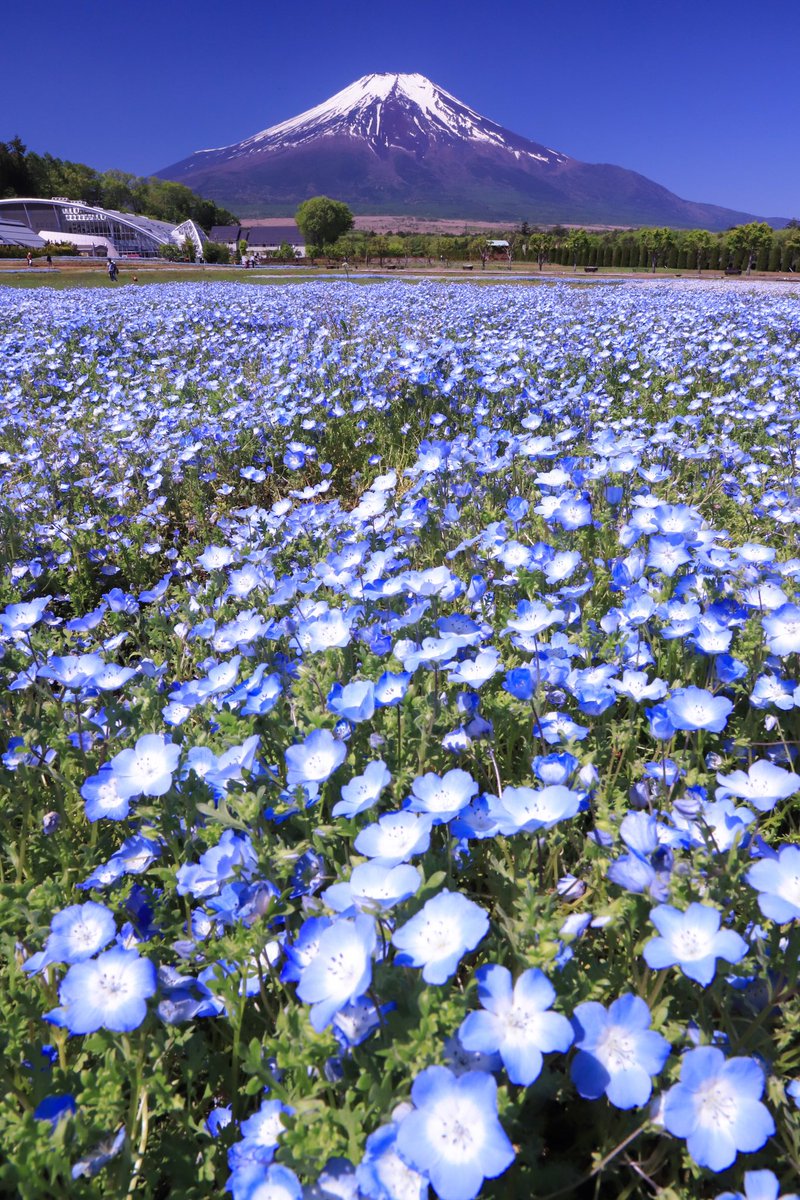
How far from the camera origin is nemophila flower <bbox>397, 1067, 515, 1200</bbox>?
0.81 metres

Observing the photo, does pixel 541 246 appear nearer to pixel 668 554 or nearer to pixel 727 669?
pixel 668 554

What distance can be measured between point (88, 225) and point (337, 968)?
289 ft

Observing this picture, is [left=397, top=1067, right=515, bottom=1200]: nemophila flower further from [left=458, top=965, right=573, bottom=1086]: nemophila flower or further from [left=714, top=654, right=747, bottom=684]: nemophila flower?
[left=714, top=654, right=747, bottom=684]: nemophila flower

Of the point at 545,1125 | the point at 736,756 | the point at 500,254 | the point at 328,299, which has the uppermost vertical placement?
the point at 500,254

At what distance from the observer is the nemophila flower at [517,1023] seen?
0.88 metres

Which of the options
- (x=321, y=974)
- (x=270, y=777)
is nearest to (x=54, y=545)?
(x=270, y=777)

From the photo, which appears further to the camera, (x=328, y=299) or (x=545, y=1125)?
(x=328, y=299)

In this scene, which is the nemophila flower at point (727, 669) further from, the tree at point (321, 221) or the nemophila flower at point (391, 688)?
the tree at point (321, 221)

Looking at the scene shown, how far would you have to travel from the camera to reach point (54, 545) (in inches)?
148

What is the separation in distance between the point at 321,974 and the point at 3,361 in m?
8.26

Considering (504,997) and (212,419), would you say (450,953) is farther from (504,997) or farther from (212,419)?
(212,419)

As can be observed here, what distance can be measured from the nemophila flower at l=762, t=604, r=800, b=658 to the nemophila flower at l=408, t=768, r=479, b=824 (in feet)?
3.13

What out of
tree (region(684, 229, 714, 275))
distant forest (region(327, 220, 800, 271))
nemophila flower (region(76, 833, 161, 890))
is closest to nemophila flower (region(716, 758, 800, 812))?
nemophila flower (region(76, 833, 161, 890))

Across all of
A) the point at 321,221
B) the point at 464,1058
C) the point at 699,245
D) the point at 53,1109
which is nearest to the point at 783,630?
the point at 464,1058
